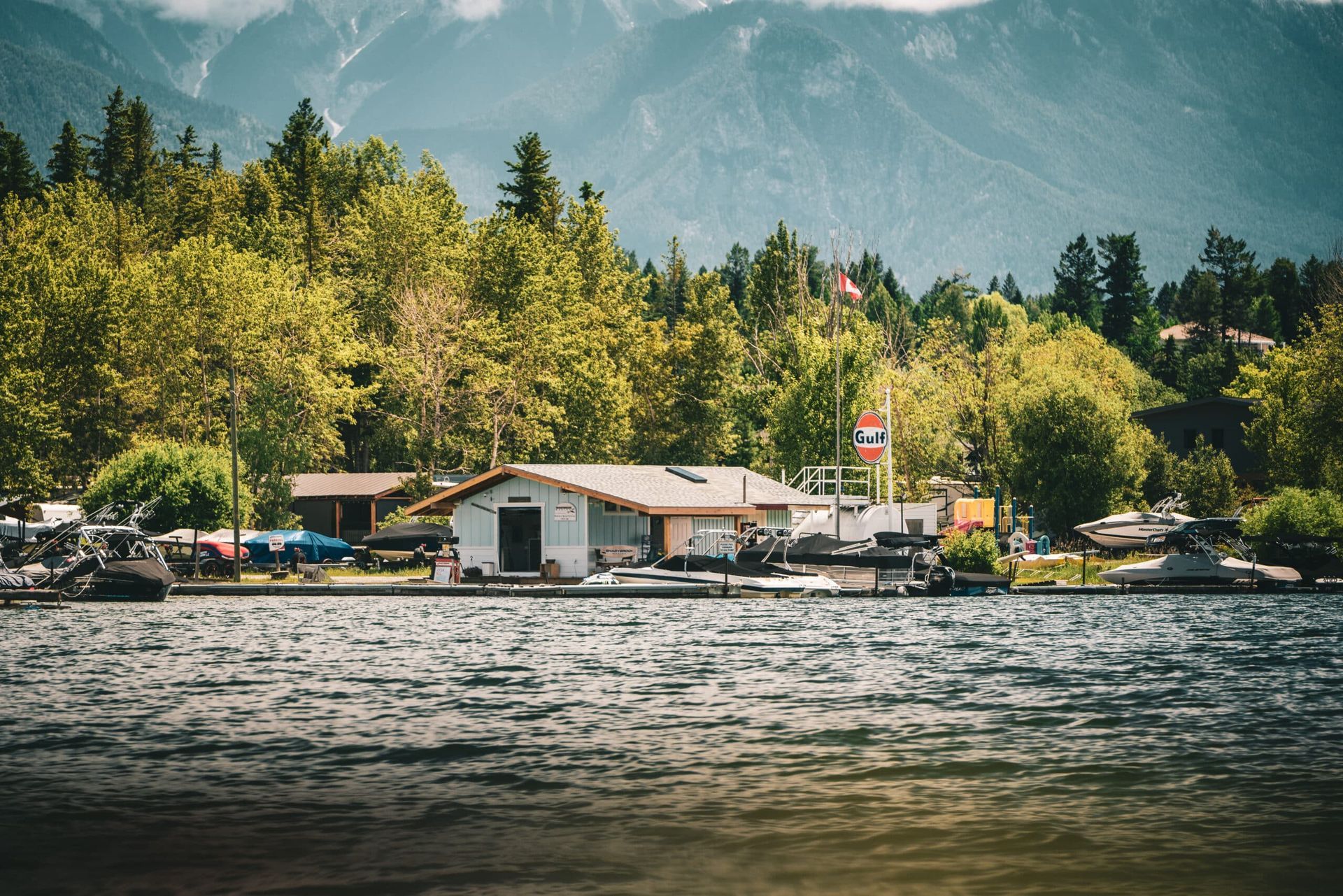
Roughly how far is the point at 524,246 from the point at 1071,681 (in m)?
61.5

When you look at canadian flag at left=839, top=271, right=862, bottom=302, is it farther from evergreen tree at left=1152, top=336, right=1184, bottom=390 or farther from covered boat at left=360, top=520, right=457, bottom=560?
evergreen tree at left=1152, top=336, right=1184, bottom=390

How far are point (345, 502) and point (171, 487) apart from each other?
22.8 metres

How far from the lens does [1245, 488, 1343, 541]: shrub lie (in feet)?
200

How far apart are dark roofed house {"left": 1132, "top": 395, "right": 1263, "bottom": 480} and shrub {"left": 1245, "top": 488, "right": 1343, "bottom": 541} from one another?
101ft

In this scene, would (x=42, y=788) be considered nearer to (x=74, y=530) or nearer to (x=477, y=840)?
(x=477, y=840)

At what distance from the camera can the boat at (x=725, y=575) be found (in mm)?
54281

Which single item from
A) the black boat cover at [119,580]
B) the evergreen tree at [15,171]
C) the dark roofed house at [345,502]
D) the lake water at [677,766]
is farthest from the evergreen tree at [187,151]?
the lake water at [677,766]

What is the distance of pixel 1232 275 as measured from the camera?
155000mm

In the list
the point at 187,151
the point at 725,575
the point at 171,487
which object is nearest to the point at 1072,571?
the point at 725,575

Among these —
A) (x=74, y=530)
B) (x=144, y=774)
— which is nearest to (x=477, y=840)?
(x=144, y=774)

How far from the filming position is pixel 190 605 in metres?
54.2

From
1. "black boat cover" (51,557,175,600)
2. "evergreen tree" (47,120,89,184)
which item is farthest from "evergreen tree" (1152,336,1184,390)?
"black boat cover" (51,557,175,600)

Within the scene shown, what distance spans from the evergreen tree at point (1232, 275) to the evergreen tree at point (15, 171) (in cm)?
10727

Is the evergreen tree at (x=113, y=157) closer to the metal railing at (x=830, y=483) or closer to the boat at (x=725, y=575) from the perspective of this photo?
the metal railing at (x=830, y=483)
